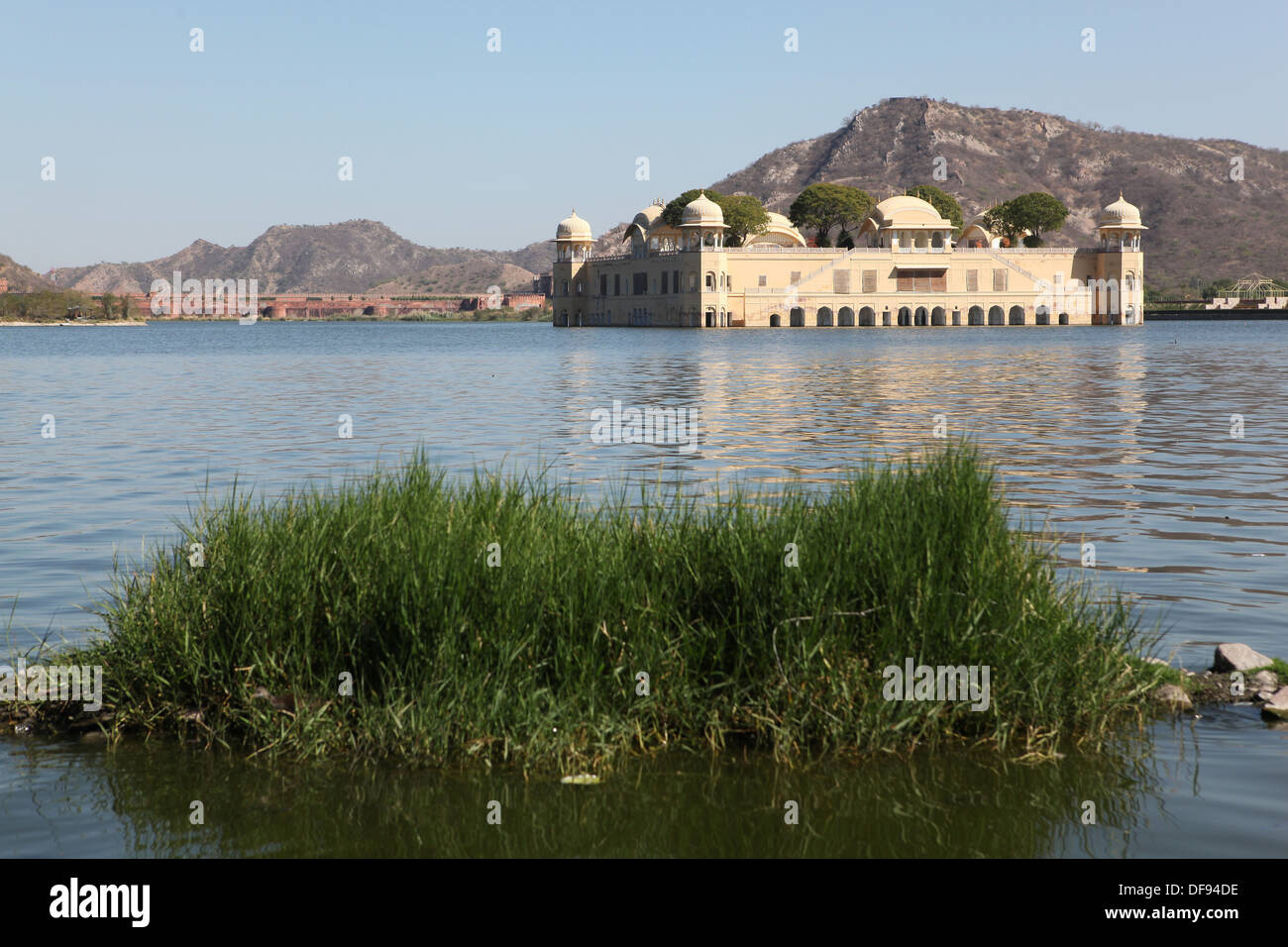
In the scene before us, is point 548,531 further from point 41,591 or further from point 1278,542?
point 1278,542

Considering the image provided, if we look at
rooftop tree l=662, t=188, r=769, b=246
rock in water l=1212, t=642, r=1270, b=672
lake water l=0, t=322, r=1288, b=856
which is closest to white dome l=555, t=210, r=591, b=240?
rooftop tree l=662, t=188, r=769, b=246

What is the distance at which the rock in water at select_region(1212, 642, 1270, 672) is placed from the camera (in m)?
7.26

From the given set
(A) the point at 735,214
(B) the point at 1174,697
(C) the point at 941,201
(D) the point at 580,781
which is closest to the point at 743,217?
(A) the point at 735,214

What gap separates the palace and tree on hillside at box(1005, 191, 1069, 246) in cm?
622

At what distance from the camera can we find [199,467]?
700 inches

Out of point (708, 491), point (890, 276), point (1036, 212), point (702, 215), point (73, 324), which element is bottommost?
point (708, 491)

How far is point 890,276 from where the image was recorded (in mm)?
114500

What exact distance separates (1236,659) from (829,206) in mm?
124894

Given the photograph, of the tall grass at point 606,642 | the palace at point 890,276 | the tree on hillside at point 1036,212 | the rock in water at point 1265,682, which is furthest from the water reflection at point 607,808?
the tree on hillside at point 1036,212

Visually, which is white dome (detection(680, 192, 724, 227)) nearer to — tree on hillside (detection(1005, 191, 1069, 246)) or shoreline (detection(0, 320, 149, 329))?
tree on hillside (detection(1005, 191, 1069, 246))

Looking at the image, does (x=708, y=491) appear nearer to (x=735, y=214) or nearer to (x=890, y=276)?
(x=890, y=276)

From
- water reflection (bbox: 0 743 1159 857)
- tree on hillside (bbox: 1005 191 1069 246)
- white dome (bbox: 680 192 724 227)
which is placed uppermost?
tree on hillside (bbox: 1005 191 1069 246)
